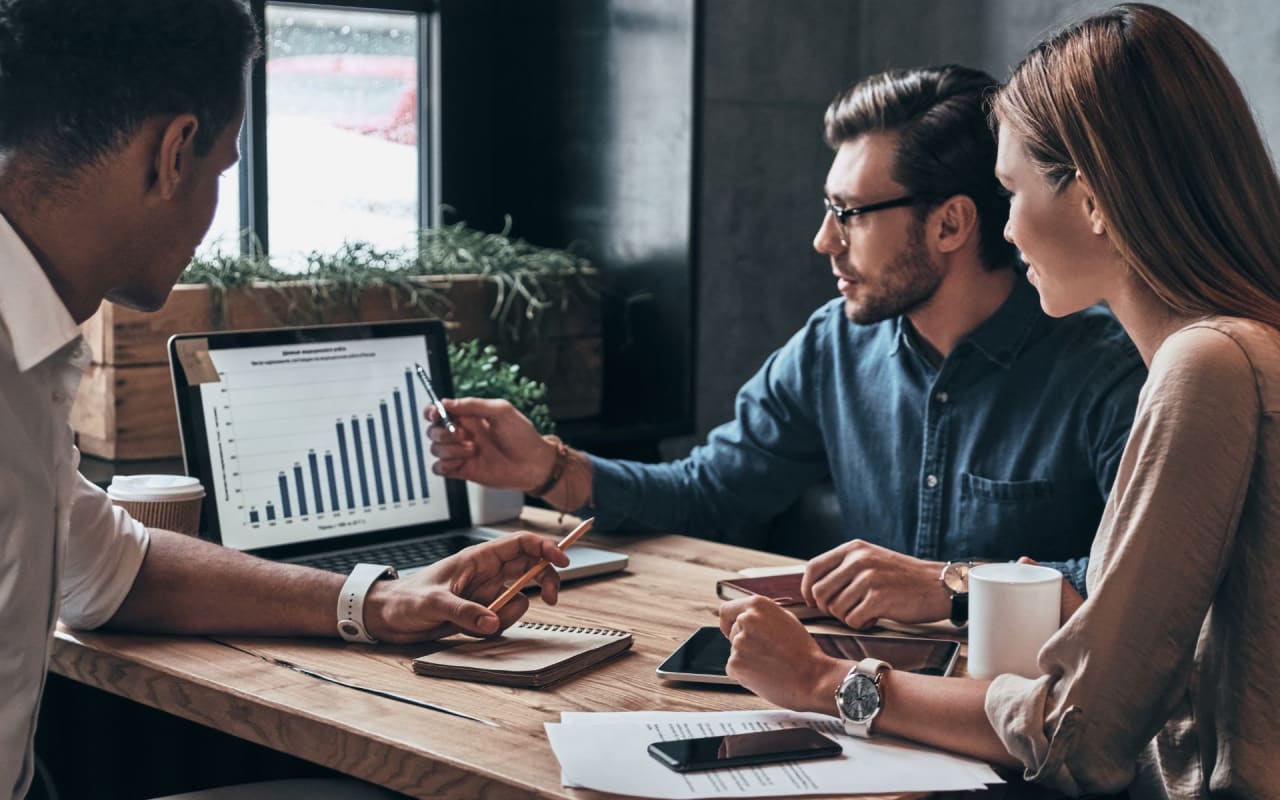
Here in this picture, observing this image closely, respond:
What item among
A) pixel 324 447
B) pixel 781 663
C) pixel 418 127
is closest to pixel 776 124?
pixel 418 127

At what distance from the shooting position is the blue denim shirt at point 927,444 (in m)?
2.13

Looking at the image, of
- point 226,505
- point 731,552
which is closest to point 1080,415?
point 731,552

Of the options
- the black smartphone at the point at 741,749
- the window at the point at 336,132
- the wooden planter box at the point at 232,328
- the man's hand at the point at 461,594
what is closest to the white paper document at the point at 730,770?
the black smartphone at the point at 741,749

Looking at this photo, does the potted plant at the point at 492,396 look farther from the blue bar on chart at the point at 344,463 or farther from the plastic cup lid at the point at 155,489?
Answer: the plastic cup lid at the point at 155,489

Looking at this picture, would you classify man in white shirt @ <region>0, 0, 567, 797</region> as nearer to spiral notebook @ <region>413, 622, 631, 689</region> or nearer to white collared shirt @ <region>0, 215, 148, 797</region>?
white collared shirt @ <region>0, 215, 148, 797</region>

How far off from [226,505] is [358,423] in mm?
234

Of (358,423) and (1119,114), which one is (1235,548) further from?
(358,423)

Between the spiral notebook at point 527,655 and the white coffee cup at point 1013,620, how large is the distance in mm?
401

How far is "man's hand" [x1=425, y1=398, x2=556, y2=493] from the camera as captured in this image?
219 cm

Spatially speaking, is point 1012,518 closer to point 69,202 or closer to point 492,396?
point 492,396

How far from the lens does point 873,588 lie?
1773mm

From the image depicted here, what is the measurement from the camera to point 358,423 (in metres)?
2.15

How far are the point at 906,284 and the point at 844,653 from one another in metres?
0.83

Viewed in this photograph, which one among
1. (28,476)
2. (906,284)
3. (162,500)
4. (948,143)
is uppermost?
(948,143)
